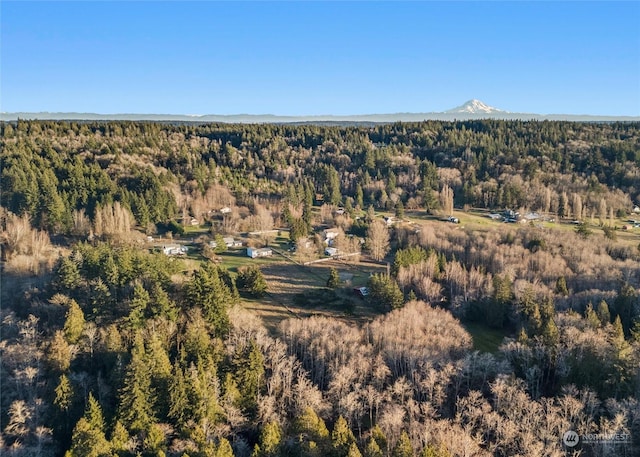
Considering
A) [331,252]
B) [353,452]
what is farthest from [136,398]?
[331,252]

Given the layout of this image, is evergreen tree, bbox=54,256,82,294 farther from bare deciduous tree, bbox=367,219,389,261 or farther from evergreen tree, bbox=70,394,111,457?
bare deciduous tree, bbox=367,219,389,261

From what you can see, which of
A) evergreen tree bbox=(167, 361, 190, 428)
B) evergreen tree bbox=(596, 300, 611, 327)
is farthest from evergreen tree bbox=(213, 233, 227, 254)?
evergreen tree bbox=(596, 300, 611, 327)

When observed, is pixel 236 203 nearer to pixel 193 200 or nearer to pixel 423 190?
pixel 193 200

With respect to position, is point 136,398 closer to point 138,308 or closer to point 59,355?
point 59,355

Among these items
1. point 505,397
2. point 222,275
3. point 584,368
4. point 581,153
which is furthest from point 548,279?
point 581,153

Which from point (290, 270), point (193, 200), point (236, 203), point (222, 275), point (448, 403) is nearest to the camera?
point (448, 403)
